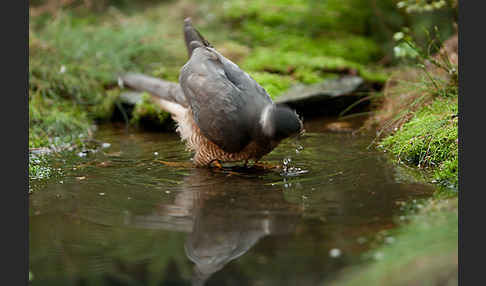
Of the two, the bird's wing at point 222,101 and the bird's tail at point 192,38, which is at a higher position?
the bird's tail at point 192,38

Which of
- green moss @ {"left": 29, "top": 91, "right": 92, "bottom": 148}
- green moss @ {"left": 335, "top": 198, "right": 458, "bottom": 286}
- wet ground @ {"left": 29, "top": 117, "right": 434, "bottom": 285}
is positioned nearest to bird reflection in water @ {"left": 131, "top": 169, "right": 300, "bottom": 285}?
wet ground @ {"left": 29, "top": 117, "right": 434, "bottom": 285}

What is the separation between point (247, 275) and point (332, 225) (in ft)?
2.87

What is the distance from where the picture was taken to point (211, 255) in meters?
3.35

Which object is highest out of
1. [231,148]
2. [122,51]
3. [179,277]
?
[122,51]

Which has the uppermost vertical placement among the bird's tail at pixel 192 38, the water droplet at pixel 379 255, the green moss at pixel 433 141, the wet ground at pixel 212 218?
the bird's tail at pixel 192 38

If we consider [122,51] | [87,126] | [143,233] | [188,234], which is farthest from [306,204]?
[122,51]

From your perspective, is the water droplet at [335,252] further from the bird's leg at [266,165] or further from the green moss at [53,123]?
the green moss at [53,123]

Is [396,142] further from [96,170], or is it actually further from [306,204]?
[96,170]

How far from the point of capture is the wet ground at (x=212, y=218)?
3.10 meters

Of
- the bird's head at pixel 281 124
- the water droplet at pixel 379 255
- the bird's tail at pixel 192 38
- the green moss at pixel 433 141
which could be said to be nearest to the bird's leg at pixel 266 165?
the bird's head at pixel 281 124

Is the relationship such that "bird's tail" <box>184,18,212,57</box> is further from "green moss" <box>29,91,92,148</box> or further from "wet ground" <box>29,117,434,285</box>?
"green moss" <box>29,91,92,148</box>

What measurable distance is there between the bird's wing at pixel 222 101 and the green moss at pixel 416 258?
1.95 m

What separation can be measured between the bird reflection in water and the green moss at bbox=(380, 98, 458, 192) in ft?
4.95

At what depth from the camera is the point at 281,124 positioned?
4496mm
